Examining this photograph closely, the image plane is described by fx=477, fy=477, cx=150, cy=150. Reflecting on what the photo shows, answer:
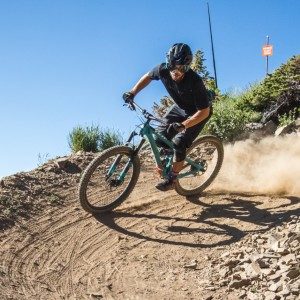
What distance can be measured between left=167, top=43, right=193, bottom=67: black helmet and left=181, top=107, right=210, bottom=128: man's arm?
772mm

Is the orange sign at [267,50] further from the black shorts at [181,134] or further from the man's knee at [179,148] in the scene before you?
the man's knee at [179,148]

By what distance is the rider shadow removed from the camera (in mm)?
7156

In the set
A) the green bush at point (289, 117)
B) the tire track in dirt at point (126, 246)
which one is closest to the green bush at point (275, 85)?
the green bush at point (289, 117)

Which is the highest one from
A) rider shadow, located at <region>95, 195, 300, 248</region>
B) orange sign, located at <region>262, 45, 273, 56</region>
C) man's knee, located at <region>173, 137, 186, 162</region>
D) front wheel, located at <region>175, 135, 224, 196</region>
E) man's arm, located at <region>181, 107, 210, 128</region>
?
orange sign, located at <region>262, 45, 273, 56</region>

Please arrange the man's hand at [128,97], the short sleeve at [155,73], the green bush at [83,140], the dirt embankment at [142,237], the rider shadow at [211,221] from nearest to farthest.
Answer: the dirt embankment at [142,237]
the rider shadow at [211,221]
the man's hand at [128,97]
the short sleeve at [155,73]
the green bush at [83,140]

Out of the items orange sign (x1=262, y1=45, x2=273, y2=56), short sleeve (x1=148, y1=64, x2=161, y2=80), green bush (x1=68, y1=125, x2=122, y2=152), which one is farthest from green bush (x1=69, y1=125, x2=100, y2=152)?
orange sign (x1=262, y1=45, x2=273, y2=56)

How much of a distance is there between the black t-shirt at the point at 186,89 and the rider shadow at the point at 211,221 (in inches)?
69.5

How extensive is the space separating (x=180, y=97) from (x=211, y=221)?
2.09 metres

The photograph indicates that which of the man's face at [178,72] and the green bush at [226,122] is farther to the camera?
the green bush at [226,122]

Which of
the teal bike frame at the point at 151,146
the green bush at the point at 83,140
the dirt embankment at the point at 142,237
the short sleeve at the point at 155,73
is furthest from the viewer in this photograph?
the green bush at the point at 83,140

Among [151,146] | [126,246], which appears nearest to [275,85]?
[151,146]

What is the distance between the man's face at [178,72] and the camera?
24.1 feet

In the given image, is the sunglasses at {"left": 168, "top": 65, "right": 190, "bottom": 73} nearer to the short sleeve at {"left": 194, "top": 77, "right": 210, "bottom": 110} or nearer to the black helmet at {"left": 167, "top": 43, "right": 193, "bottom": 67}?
the black helmet at {"left": 167, "top": 43, "right": 193, "bottom": 67}

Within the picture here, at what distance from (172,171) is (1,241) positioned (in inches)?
115
